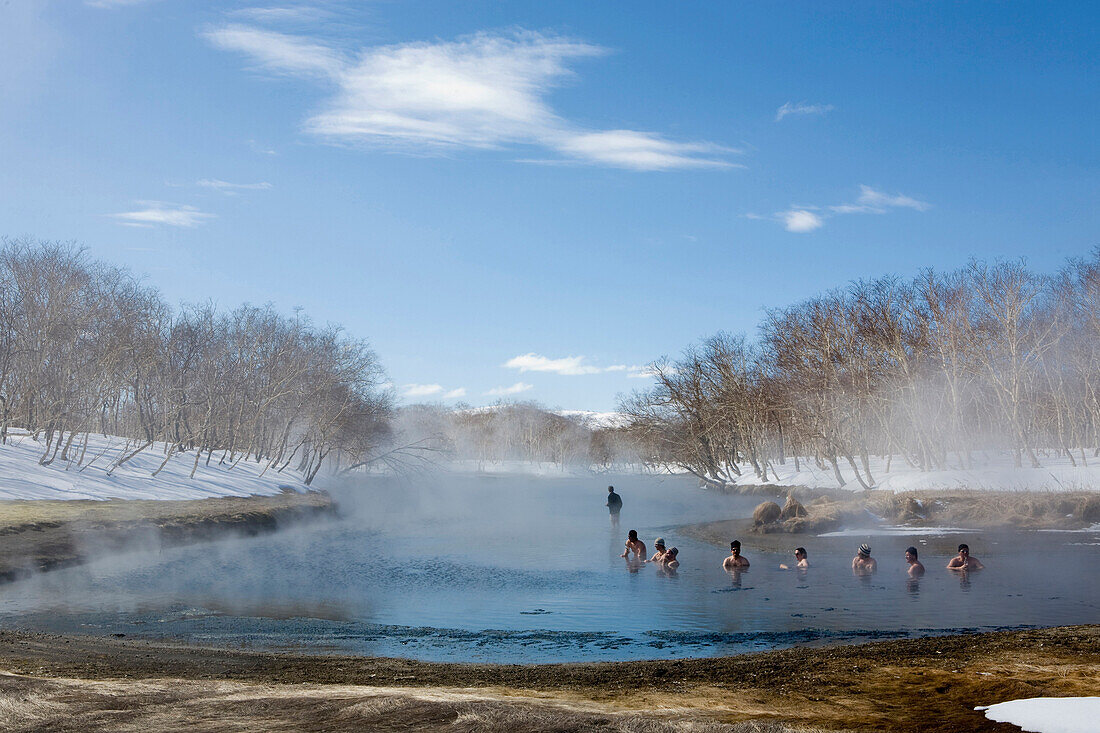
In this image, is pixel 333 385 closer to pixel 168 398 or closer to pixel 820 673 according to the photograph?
pixel 168 398

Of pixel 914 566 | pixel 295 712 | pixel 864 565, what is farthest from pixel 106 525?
pixel 914 566

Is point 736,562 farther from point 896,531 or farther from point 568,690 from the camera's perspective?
point 568,690

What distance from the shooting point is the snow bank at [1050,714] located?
7.62m

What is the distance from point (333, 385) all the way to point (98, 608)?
41.8 m

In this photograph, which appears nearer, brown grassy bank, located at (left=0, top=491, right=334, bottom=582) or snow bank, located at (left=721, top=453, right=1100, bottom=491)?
brown grassy bank, located at (left=0, top=491, right=334, bottom=582)

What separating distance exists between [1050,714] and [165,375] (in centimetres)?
6433

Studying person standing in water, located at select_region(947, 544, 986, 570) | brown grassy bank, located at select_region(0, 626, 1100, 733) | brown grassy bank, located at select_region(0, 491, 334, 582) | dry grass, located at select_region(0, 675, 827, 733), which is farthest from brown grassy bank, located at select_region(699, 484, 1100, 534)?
dry grass, located at select_region(0, 675, 827, 733)

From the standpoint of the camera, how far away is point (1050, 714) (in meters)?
8.00

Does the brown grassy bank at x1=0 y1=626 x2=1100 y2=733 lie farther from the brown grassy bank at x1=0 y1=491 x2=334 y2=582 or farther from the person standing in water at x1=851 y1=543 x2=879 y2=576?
the brown grassy bank at x1=0 y1=491 x2=334 y2=582

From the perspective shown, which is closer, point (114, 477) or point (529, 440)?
point (114, 477)

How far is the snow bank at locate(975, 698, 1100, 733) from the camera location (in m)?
7.62

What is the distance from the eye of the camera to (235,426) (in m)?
66.4

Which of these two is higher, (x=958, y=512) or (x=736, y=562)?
(x=958, y=512)

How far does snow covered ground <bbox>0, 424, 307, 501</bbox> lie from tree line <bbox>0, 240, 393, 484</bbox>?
743mm
